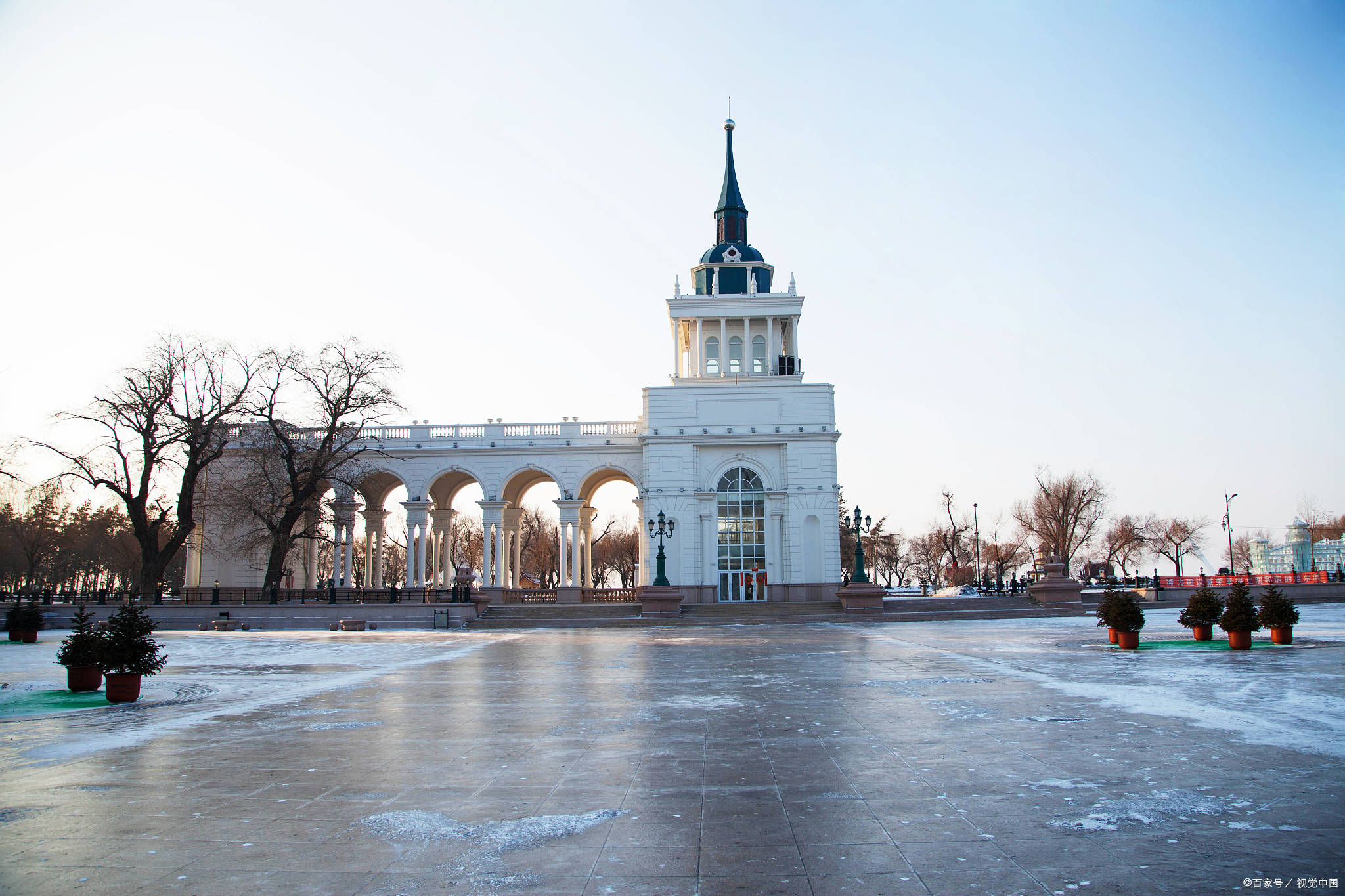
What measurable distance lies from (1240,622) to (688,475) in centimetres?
3294

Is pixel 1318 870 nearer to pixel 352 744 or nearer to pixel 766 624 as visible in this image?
pixel 352 744

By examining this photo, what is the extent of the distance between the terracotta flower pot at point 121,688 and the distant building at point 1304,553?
2853 inches

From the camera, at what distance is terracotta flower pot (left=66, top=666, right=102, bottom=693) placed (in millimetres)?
13258

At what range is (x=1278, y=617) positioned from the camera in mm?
17766

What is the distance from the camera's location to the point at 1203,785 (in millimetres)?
6480

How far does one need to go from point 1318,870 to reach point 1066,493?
76.5m

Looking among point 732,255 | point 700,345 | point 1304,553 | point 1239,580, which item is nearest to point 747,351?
point 700,345

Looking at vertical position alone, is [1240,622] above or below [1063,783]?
above

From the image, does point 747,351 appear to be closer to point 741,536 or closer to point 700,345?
point 700,345

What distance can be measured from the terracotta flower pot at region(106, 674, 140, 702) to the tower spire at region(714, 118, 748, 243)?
156ft

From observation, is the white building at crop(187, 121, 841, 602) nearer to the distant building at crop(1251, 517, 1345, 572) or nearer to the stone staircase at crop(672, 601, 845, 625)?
the stone staircase at crop(672, 601, 845, 625)

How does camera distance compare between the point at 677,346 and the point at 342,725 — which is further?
the point at 677,346

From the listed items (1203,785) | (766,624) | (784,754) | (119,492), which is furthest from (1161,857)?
(119,492)

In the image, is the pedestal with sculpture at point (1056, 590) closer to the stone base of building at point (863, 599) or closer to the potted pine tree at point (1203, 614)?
the stone base of building at point (863, 599)
